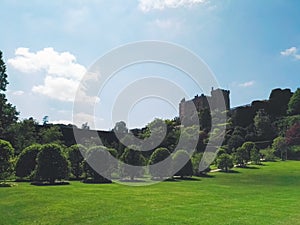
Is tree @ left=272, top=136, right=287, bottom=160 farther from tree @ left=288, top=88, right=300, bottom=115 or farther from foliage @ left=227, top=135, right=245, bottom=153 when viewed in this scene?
tree @ left=288, top=88, right=300, bottom=115

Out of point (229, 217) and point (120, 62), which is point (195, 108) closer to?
point (120, 62)

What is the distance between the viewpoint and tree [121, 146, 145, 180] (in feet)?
69.5

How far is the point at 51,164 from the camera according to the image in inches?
675

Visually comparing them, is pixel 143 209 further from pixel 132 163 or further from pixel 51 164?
pixel 132 163

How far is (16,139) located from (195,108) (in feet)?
101

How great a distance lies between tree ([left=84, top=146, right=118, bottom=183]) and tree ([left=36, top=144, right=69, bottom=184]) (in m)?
2.16

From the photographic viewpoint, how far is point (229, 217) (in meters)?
8.89

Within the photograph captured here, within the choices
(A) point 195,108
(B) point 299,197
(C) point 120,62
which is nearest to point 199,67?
(C) point 120,62

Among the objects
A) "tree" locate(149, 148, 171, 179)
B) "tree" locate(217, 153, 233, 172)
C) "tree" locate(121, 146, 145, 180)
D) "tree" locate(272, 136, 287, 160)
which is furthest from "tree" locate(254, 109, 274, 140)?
"tree" locate(121, 146, 145, 180)

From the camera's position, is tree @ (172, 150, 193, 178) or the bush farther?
the bush

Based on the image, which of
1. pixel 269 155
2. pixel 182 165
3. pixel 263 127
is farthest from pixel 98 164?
pixel 263 127

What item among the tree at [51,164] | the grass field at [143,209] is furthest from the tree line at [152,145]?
the grass field at [143,209]

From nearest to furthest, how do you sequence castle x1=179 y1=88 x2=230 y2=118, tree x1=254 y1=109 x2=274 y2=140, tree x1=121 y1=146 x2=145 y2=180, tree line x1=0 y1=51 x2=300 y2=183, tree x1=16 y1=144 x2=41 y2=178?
tree line x1=0 y1=51 x2=300 y2=183 < tree x1=16 y1=144 x2=41 y2=178 < tree x1=121 y1=146 x2=145 y2=180 < tree x1=254 y1=109 x2=274 y2=140 < castle x1=179 y1=88 x2=230 y2=118

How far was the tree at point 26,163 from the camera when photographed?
1931cm
